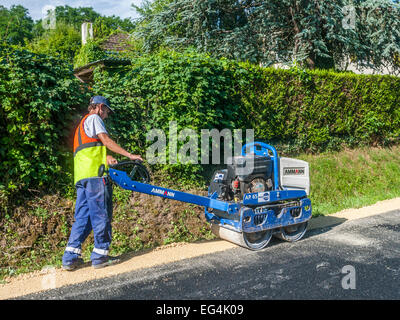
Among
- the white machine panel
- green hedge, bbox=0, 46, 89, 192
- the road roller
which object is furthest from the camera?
the white machine panel

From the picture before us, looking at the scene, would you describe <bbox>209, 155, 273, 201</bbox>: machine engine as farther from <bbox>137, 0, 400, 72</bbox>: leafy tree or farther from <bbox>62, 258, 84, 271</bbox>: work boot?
<bbox>137, 0, 400, 72</bbox>: leafy tree

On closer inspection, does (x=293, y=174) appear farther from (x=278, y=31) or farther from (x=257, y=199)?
(x=278, y=31)

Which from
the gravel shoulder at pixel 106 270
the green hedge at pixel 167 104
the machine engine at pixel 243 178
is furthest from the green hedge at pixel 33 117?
the machine engine at pixel 243 178

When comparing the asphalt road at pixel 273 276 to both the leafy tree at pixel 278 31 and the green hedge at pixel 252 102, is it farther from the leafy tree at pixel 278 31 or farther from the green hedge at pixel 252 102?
the leafy tree at pixel 278 31

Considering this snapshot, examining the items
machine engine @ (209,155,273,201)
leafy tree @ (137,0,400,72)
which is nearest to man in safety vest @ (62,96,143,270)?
machine engine @ (209,155,273,201)

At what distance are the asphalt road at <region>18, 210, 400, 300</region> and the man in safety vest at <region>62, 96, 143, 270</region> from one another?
56 centimetres

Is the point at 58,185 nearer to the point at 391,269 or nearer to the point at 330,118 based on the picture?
the point at 391,269

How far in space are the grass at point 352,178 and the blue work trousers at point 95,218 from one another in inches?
189

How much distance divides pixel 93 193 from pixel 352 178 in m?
7.66

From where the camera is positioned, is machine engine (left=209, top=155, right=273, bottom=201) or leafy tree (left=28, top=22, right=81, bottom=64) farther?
leafy tree (left=28, top=22, right=81, bottom=64)

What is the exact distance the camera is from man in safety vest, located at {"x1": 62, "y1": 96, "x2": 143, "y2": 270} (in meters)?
4.70

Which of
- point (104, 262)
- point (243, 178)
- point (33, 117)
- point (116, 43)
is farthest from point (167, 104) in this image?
point (116, 43)

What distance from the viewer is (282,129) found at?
9258 mm

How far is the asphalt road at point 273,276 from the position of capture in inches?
153
